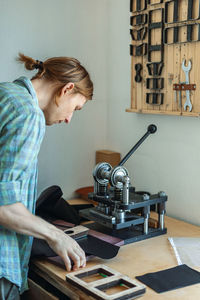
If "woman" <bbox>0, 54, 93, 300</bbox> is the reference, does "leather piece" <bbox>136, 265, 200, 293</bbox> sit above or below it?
below

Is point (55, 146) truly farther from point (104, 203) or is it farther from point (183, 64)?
point (183, 64)

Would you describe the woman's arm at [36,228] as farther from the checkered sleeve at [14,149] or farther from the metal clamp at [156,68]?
the metal clamp at [156,68]

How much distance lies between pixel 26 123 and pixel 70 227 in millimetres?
898

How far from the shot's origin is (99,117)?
2742mm

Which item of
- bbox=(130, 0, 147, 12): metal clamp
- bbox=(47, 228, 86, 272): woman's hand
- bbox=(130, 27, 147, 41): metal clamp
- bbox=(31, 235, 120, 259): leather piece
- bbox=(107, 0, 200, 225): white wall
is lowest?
bbox=(31, 235, 120, 259): leather piece

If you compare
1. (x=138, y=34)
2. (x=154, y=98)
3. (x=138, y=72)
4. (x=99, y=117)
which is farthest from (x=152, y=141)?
(x=138, y=34)

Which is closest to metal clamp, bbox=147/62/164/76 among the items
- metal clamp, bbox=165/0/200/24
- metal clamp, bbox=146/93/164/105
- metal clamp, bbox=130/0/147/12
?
metal clamp, bbox=146/93/164/105

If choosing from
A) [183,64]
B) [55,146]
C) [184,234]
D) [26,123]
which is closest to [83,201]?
[55,146]

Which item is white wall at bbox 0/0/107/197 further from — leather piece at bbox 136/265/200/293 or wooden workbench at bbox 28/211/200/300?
leather piece at bbox 136/265/200/293

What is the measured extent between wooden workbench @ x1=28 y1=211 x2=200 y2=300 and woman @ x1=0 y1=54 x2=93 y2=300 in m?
0.09

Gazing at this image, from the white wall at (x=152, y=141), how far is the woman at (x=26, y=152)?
2.68 ft

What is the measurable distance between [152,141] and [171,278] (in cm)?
107

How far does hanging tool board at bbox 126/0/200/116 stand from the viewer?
6.57 feet

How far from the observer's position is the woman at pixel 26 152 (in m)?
1.21
